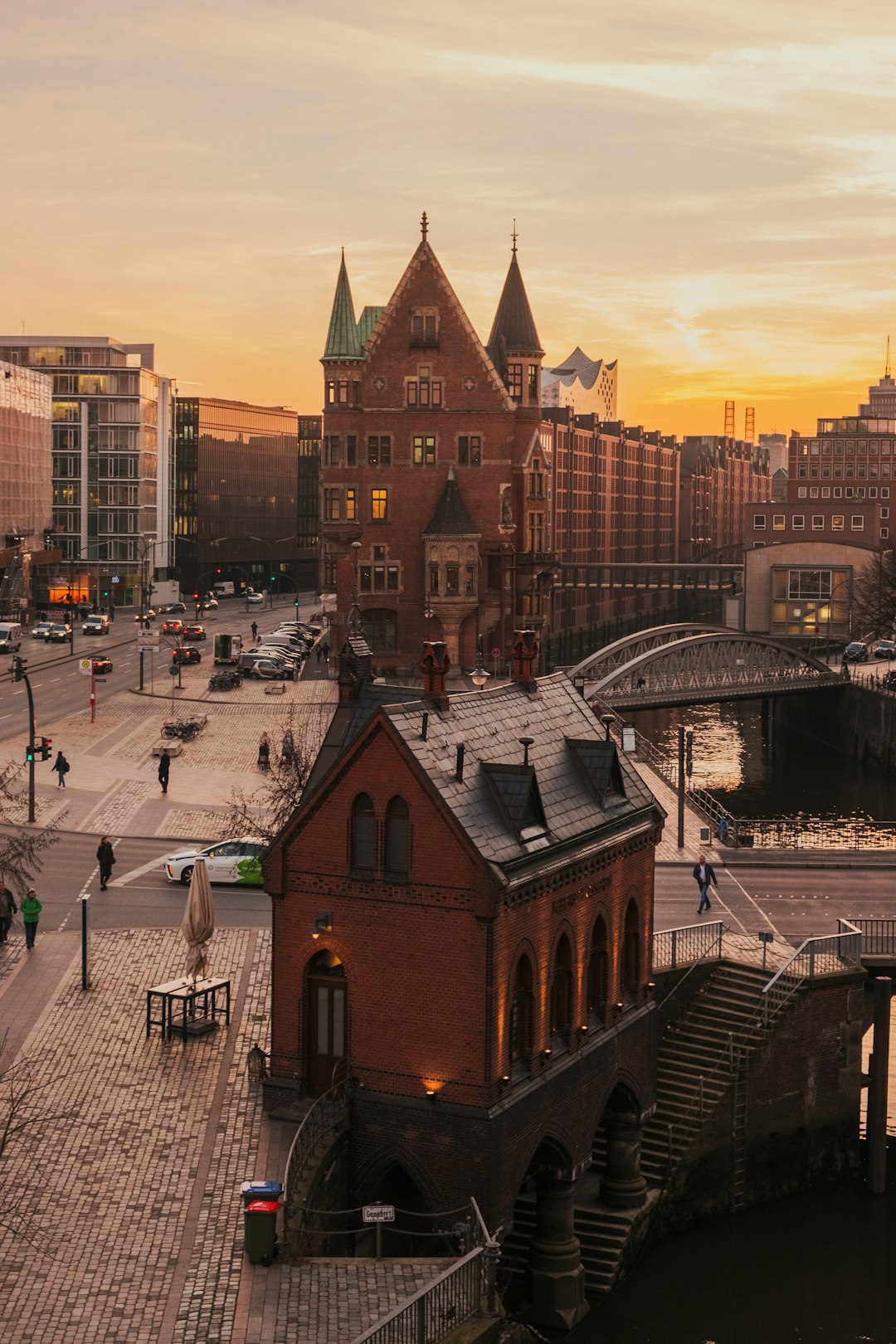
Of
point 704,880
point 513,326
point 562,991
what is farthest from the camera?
point 513,326

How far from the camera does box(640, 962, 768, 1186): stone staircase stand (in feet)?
129

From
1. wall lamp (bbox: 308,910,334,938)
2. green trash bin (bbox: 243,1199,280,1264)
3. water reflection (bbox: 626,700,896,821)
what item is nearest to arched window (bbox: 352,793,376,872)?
wall lamp (bbox: 308,910,334,938)

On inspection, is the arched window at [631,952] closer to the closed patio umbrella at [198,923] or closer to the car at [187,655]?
the closed patio umbrella at [198,923]

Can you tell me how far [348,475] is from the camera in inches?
4520

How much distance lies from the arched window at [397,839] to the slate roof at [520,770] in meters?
0.95

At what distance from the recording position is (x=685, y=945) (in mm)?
43406

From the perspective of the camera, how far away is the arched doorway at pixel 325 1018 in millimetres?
34031

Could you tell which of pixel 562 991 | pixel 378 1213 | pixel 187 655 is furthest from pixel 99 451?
pixel 378 1213

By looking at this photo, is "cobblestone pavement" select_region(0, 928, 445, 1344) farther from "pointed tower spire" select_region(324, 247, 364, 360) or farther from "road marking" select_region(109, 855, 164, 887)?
"pointed tower spire" select_region(324, 247, 364, 360)

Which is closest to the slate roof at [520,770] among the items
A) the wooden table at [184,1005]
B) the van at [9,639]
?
the wooden table at [184,1005]

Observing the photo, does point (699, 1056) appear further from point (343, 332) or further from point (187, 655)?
point (187, 655)

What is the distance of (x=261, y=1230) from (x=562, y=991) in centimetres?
896

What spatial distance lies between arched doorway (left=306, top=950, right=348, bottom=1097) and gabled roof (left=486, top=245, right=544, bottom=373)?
3405 inches

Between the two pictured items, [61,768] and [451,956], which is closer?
[451,956]
